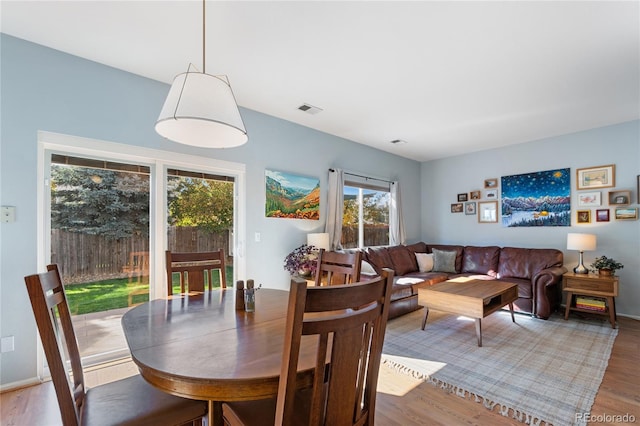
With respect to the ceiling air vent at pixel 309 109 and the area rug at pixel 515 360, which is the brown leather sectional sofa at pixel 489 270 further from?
the ceiling air vent at pixel 309 109

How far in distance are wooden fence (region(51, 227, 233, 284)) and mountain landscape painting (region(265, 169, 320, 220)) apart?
1146mm

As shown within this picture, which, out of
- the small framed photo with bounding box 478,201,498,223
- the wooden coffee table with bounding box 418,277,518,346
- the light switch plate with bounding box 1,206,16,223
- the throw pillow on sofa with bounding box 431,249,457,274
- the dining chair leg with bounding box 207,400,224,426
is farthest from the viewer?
the small framed photo with bounding box 478,201,498,223

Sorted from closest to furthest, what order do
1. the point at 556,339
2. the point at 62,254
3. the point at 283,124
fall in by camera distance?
the point at 62,254 < the point at 556,339 < the point at 283,124

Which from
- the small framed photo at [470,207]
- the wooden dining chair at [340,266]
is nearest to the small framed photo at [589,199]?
the small framed photo at [470,207]

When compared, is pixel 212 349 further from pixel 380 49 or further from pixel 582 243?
pixel 582 243

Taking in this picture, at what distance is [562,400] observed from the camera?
2.08 meters

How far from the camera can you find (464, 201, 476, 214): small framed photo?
5509 millimetres

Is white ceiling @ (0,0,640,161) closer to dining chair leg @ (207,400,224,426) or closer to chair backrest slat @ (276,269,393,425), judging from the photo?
chair backrest slat @ (276,269,393,425)

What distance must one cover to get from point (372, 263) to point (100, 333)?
3.35m

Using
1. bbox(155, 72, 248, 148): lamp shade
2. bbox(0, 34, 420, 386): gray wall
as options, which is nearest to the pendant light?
bbox(155, 72, 248, 148): lamp shade

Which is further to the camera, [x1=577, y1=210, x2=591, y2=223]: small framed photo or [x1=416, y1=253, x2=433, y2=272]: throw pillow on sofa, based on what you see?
[x1=416, y1=253, x2=433, y2=272]: throw pillow on sofa

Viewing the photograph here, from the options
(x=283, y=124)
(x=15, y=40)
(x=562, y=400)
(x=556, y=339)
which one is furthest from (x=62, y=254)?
(x=556, y=339)

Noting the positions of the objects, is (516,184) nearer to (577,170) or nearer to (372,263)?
(577,170)

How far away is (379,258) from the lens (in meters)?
4.66
